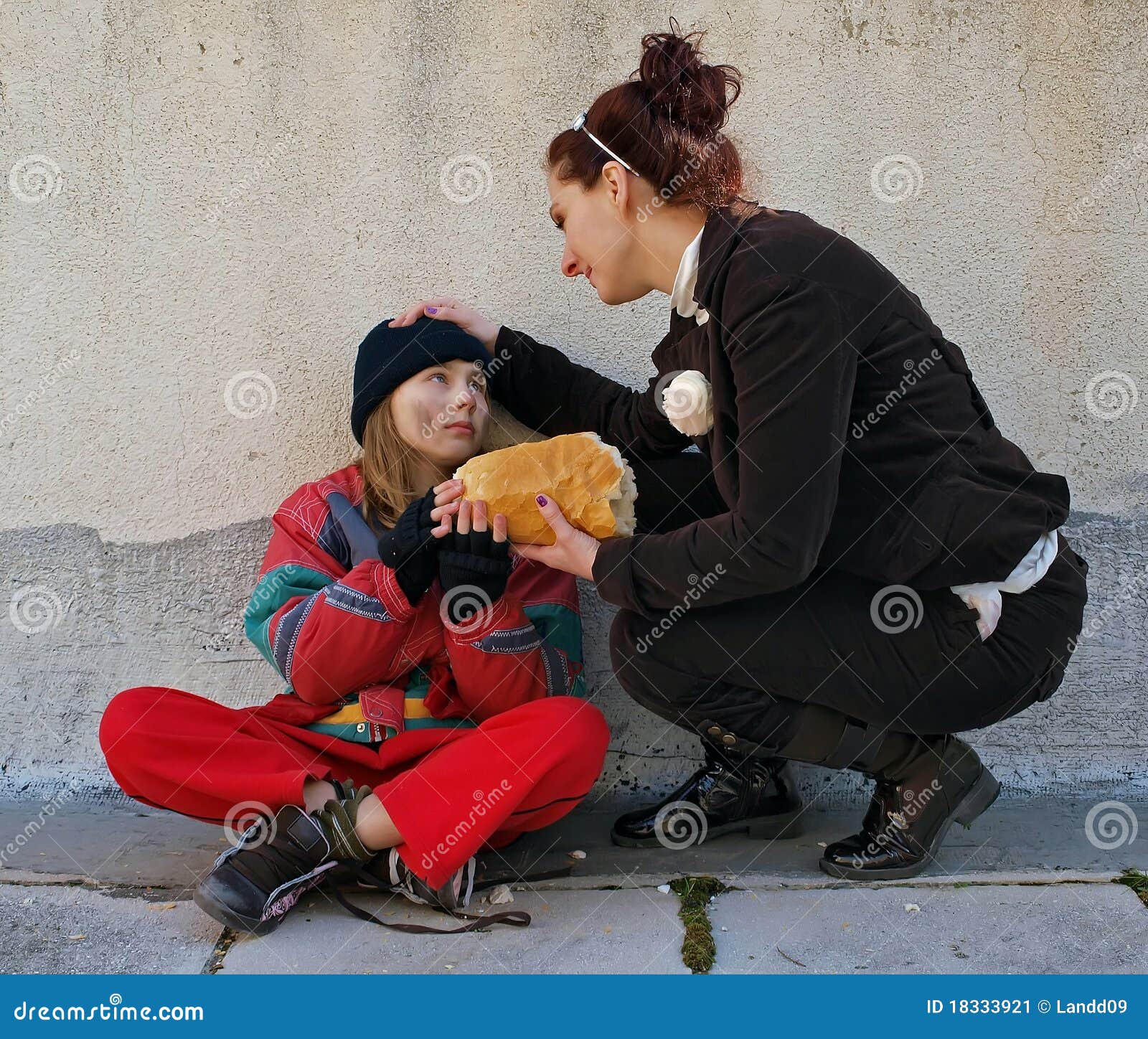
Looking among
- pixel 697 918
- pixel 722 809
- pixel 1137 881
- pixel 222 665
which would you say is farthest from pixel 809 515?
pixel 222 665

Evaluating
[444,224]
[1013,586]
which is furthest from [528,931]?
[444,224]

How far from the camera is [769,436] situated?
1.86 metres

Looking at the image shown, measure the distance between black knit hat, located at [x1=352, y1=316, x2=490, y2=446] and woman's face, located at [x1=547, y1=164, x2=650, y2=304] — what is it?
0.37 m

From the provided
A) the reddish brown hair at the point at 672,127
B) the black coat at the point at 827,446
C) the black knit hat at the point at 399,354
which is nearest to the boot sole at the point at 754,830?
the black coat at the point at 827,446

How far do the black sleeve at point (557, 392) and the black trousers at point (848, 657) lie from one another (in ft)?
1.71

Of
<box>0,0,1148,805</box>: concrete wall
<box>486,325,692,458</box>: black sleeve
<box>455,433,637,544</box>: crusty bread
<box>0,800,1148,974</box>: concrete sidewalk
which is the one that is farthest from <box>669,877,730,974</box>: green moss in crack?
<box>486,325,692,458</box>: black sleeve

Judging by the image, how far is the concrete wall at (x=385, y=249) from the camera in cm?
263

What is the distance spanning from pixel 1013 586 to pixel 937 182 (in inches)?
43.0

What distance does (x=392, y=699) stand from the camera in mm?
2352

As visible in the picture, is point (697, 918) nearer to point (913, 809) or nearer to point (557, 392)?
point (913, 809)

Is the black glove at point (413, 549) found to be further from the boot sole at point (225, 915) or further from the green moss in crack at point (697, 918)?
the green moss in crack at point (697, 918)

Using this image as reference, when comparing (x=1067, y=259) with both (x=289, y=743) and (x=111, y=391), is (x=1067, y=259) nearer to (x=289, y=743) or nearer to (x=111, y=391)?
(x=289, y=743)

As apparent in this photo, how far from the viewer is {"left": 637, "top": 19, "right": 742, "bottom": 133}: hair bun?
205cm

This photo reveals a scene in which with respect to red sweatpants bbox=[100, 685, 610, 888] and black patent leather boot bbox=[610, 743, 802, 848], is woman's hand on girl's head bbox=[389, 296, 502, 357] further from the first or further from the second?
black patent leather boot bbox=[610, 743, 802, 848]
